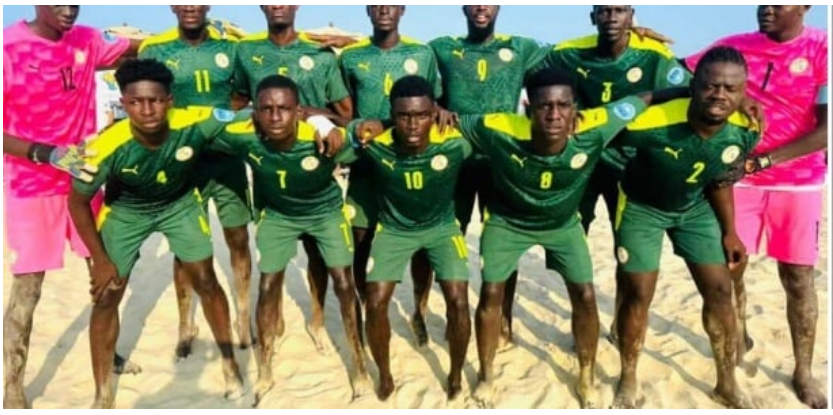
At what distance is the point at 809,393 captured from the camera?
4980mm

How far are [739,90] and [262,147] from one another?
2.98 meters

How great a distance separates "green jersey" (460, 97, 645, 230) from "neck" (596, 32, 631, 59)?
66 centimetres

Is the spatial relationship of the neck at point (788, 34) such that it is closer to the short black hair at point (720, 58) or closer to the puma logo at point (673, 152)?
the short black hair at point (720, 58)

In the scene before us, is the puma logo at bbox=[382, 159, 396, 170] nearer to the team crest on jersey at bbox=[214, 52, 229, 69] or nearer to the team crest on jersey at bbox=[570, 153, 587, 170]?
the team crest on jersey at bbox=[570, 153, 587, 170]

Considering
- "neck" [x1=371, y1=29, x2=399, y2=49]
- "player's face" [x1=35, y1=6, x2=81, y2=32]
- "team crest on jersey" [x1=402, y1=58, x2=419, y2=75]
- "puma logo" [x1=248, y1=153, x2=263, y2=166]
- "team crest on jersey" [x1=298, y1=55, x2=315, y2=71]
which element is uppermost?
"player's face" [x1=35, y1=6, x2=81, y2=32]

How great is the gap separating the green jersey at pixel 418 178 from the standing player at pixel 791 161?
6.30ft

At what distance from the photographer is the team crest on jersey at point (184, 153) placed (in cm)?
454

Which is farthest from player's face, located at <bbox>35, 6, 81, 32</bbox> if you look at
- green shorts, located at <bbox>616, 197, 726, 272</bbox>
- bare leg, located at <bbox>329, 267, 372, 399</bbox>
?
green shorts, located at <bbox>616, 197, 726, 272</bbox>

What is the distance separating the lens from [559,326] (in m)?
6.66

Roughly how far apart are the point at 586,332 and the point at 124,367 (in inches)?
143

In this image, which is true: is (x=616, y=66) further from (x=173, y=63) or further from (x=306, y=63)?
(x=173, y=63)

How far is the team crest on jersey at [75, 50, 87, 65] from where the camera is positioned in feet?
16.4

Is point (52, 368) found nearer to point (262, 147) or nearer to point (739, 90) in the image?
point (262, 147)

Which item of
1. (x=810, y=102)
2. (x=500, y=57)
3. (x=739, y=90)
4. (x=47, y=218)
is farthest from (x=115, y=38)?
(x=810, y=102)
